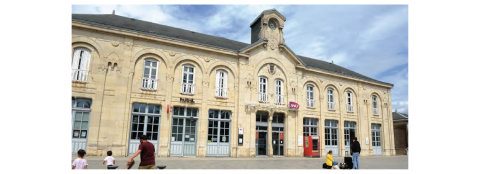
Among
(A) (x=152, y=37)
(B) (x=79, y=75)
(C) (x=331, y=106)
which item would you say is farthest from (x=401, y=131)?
(B) (x=79, y=75)

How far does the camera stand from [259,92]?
17016 mm

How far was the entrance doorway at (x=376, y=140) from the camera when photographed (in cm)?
2167

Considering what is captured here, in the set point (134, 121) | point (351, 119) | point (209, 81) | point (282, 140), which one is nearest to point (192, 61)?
point (209, 81)

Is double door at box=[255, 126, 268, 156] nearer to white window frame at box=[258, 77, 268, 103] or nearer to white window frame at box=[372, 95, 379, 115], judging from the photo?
white window frame at box=[258, 77, 268, 103]

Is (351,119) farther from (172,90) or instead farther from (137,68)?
(137,68)

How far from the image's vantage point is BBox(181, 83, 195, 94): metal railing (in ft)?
49.8

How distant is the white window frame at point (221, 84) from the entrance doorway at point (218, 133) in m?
1.03

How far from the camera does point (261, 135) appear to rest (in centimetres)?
1697

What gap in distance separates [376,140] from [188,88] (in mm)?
15727

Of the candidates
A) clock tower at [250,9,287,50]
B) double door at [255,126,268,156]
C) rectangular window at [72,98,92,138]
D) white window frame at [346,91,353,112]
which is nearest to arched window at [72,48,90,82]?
rectangular window at [72,98,92,138]

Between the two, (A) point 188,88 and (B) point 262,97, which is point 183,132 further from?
(B) point 262,97

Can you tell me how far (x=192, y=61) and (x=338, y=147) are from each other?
11.8 meters

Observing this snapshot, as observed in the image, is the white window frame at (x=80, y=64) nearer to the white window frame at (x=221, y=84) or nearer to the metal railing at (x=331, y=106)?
the white window frame at (x=221, y=84)

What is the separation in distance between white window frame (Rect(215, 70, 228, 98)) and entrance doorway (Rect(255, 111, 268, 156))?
101 inches
